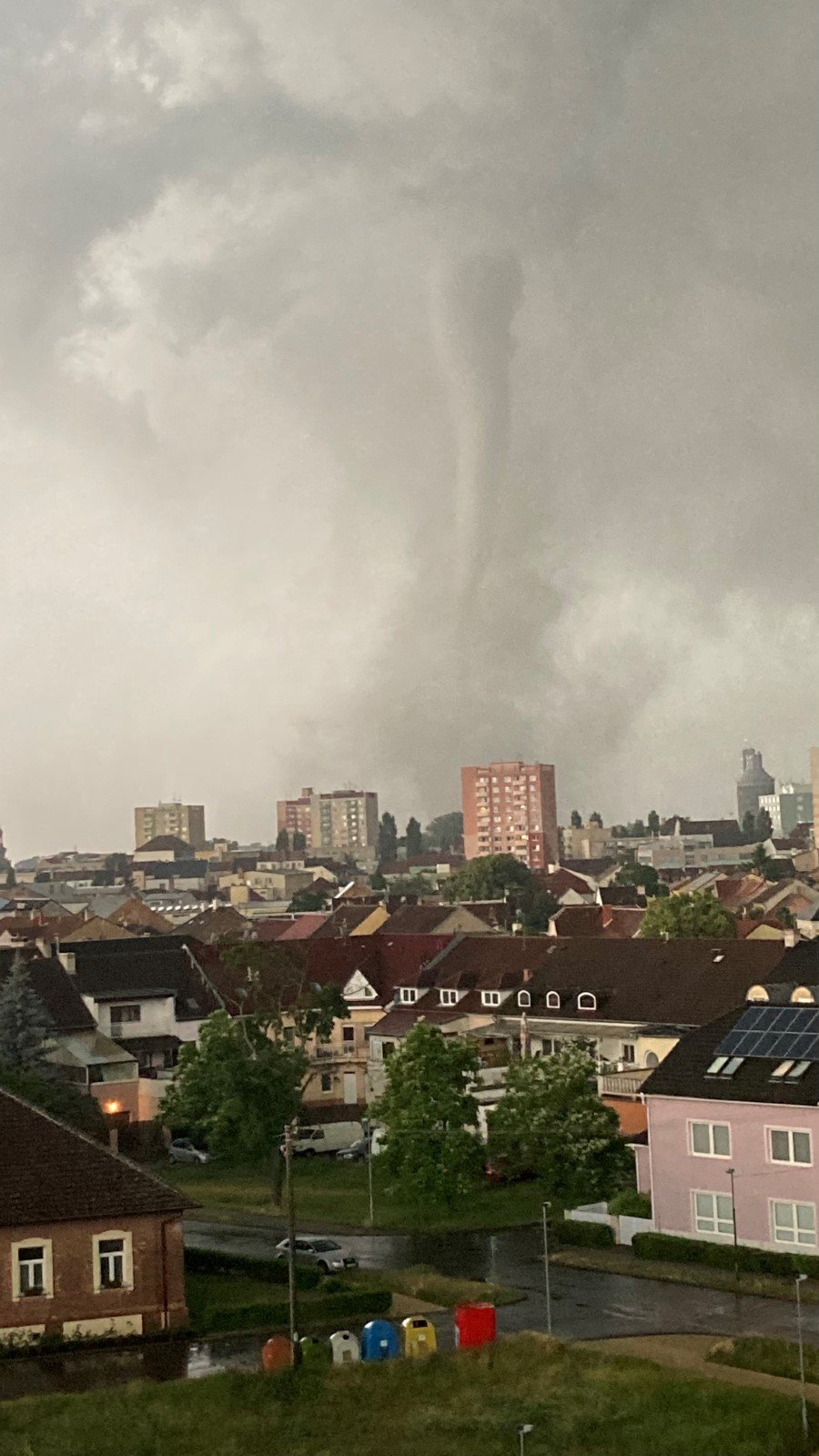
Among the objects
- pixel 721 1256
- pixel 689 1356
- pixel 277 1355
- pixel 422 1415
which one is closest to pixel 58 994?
pixel 721 1256

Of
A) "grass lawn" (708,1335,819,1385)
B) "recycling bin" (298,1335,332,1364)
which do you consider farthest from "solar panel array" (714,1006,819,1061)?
"recycling bin" (298,1335,332,1364)

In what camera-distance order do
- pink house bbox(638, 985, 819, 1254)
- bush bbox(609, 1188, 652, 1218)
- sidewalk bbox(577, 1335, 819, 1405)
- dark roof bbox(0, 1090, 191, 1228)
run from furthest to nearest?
bush bbox(609, 1188, 652, 1218), pink house bbox(638, 985, 819, 1254), dark roof bbox(0, 1090, 191, 1228), sidewalk bbox(577, 1335, 819, 1405)

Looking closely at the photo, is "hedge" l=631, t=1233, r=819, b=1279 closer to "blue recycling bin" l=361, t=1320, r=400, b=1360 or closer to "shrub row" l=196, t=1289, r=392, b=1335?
"shrub row" l=196, t=1289, r=392, b=1335

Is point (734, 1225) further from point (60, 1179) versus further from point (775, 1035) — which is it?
point (60, 1179)

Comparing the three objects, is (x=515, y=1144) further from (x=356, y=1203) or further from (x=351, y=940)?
(x=351, y=940)

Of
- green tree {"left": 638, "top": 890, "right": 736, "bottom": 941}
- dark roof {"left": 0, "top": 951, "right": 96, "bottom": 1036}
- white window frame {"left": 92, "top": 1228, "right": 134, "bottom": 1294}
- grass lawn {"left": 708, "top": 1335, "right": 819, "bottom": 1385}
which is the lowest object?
grass lawn {"left": 708, "top": 1335, "right": 819, "bottom": 1385}

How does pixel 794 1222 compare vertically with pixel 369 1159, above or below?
below

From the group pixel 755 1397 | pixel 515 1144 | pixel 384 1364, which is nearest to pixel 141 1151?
pixel 515 1144
